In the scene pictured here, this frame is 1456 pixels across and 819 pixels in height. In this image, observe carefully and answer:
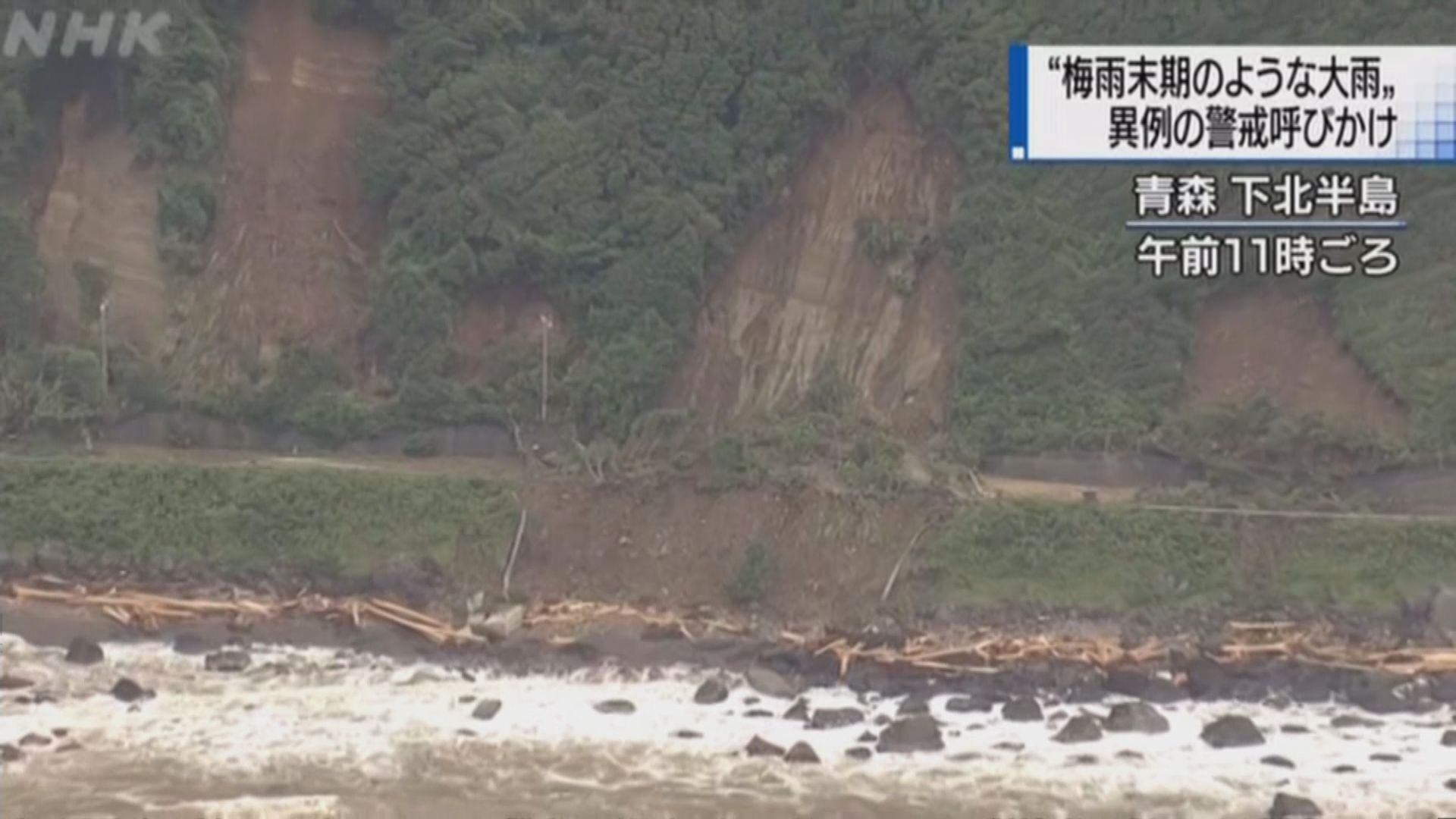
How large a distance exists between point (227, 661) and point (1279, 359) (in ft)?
56.0

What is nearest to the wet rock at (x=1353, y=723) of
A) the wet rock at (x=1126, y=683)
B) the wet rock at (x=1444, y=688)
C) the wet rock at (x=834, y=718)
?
the wet rock at (x=1444, y=688)

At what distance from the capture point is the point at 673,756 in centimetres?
1778

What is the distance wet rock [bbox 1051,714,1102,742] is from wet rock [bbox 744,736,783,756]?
3.23 metres

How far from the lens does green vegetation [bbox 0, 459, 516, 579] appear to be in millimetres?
24062

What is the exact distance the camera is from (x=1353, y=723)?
1888 cm

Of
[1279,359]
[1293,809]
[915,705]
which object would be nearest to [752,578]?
[915,705]

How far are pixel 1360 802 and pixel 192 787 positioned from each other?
39.0 feet

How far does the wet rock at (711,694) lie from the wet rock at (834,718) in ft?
4.46

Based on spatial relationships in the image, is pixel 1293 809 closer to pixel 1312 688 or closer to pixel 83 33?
pixel 1312 688

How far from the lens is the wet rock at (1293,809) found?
15.4 m

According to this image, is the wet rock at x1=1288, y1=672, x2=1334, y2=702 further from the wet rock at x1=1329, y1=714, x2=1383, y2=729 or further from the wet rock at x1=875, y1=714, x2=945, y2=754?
the wet rock at x1=875, y1=714, x2=945, y2=754

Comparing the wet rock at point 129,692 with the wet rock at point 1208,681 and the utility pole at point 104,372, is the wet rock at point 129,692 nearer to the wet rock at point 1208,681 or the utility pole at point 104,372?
the utility pole at point 104,372

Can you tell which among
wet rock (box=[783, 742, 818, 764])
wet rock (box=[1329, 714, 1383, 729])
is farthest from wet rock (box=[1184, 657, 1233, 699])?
wet rock (box=[783, 742, 818, 764])

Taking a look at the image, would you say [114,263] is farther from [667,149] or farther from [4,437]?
[667,149]
